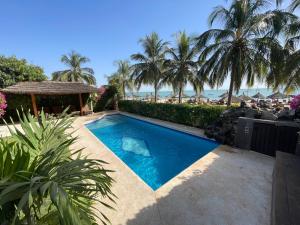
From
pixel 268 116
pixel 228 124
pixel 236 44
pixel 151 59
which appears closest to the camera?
pixel 268 116

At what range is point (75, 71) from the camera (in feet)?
83.2

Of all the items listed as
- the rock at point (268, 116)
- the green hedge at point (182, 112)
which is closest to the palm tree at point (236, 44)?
the green hedge at point (182, 112)

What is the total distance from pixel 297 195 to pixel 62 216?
12.1ft

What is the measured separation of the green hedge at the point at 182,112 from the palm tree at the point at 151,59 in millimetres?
3368

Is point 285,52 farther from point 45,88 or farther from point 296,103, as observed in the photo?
point 45,88

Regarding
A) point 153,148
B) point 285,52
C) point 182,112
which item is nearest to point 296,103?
point 285,52

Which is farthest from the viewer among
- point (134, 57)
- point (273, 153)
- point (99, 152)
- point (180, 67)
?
point (134, 57)

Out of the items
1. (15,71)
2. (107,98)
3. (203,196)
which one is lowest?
(203,196)

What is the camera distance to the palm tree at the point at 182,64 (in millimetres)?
15188

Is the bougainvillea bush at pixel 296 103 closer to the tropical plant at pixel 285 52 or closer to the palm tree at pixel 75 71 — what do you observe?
the tropical plant at pixel 285 52

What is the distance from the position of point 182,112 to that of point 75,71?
69.2ft

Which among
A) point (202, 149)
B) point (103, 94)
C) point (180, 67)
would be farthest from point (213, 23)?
point (103, 94)

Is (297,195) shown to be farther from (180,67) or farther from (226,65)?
(180,67)

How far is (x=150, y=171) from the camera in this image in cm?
642
